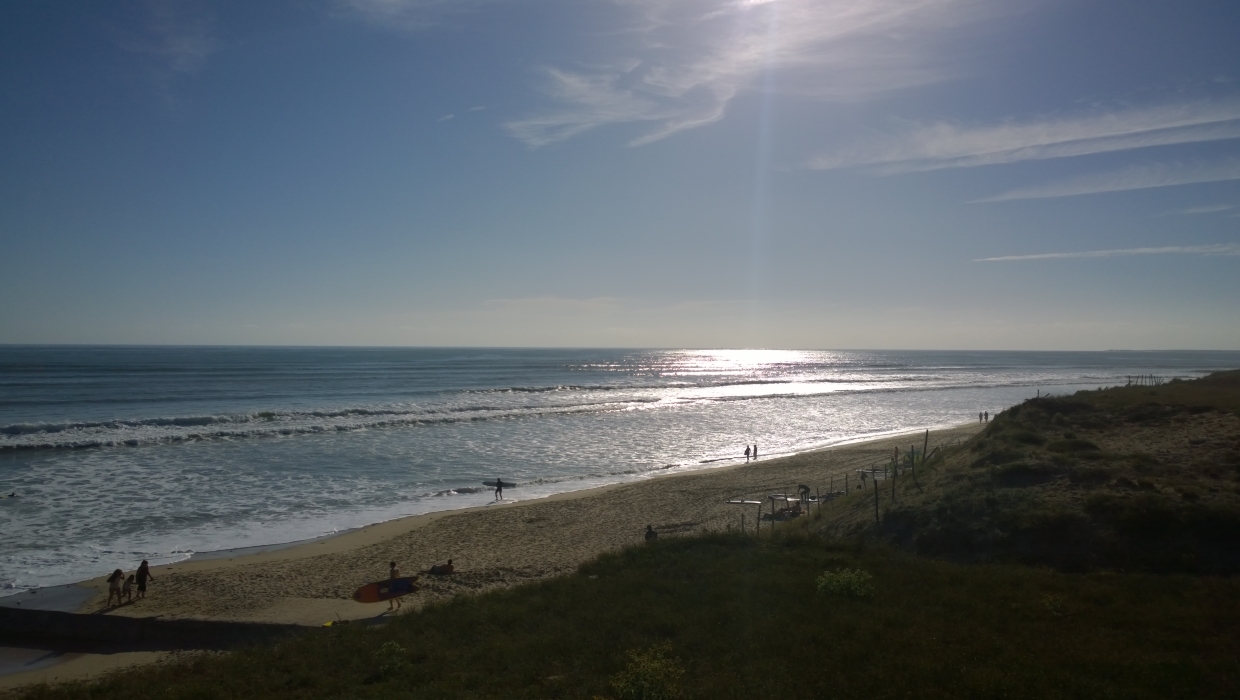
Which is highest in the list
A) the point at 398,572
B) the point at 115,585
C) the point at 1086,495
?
the point at 1086,495

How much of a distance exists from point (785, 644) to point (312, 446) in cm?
3538

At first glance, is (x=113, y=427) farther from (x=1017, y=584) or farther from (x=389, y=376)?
(x=389, y=376)

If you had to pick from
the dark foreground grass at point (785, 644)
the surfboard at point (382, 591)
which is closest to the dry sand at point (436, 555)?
the surfboard at point (382, 591)

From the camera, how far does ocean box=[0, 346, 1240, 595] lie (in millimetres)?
23156

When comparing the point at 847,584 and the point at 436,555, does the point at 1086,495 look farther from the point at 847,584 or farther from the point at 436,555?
the point at 436,555

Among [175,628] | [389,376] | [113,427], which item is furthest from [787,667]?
[389,376]

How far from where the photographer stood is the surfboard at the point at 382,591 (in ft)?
53.7

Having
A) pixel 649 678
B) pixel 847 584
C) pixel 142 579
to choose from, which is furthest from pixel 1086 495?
pixel 142 579

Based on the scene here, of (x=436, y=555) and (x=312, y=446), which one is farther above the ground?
(x=312, y=446)

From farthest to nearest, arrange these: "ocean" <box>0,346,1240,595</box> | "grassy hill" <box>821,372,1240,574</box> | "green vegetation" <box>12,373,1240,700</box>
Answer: "ocean" <box>0,346,1240,595</box> < "grassy hill" <box>821,372,1240,574</box> < "green vegetation" <box>12,373,1240,700</box>

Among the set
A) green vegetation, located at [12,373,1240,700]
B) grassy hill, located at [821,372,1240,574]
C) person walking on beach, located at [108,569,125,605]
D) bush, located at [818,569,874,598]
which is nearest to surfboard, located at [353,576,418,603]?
green vegetation, located at [12,373,1240,700]

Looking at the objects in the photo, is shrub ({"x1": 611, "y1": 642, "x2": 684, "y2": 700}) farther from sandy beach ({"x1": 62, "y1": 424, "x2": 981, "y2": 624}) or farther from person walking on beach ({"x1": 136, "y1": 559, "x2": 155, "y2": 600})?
person walking on beach ({"x1": 136, "y1": 559, "x2": 155, "y2": 600})

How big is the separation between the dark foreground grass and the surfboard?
3.50m

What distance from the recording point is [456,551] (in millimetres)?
20875
